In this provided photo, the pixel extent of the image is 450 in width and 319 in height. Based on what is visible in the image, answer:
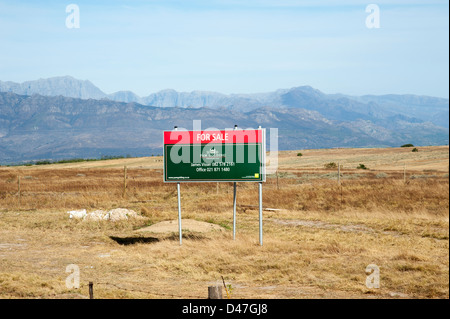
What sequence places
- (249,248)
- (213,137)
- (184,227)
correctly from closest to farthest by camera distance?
(249,248) → (213,137) → (184,227)

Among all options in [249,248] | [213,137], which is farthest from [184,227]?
[249,248]

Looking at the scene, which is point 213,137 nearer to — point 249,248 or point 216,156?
point 216,156

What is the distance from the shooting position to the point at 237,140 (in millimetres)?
19656

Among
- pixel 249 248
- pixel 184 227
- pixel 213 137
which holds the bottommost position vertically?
pixel 184 227

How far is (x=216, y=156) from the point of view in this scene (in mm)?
19938

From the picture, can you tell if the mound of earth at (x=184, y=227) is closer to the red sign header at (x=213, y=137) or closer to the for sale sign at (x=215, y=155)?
the for sale sign at (x=215, y=155)

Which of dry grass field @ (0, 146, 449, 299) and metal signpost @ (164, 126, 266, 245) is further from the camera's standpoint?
metal signpost @ (164, 126, 266, 245)

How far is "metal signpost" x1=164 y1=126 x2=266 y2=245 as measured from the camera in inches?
770

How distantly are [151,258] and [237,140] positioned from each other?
5139 millimetres

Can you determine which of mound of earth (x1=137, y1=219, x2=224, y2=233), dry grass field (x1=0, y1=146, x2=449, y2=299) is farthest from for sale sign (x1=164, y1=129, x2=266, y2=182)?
mound of earth (x1=137, y1=219, x2=224, y2=233)

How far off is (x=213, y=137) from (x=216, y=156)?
2.24 ft

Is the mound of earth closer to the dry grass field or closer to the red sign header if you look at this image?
the dry grass field
